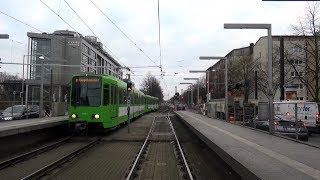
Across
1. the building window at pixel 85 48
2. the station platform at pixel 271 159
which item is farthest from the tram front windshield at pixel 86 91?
the building window at pixel 85 48

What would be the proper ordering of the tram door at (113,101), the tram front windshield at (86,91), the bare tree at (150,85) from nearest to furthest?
the tram front windshield at (86,91) < the tram door at (113,101) < the bare tree at (150,85)

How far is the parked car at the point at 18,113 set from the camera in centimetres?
3672

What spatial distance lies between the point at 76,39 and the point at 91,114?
76.0 m

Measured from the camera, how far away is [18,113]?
3925 cm

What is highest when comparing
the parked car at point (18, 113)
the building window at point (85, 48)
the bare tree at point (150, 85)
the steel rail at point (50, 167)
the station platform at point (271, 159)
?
the building window at point (85, 48)

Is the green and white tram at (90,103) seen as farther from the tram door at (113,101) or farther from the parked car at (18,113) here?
the parked car at (18,113)

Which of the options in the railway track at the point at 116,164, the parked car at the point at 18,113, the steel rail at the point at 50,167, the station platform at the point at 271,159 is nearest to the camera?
the station platform at the point at 271,159

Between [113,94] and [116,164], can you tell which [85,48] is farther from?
[116,164]

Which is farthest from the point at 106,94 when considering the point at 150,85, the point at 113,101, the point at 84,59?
the point at 150,85

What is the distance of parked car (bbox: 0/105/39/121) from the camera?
3672 cm

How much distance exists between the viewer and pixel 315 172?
10.5m

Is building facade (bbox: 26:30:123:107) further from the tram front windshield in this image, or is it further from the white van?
the tram front windshield

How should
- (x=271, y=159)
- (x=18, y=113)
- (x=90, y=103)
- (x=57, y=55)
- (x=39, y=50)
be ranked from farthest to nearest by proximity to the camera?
(x=57, y=55)
(x=39, y=50)
(x=18, y=113)
(x=90, y=103)
(x=271, y=159)

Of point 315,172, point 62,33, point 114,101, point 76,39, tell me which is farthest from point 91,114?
point 62,33
